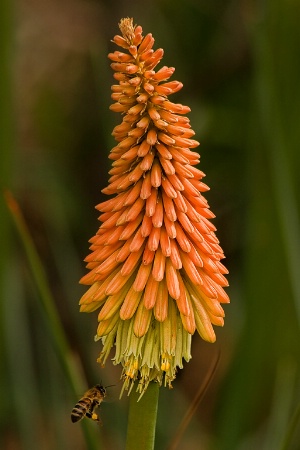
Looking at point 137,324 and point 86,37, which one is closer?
point 137,324

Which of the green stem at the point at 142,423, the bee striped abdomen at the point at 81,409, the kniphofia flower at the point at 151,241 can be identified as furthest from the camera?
the bee striped abdomen at the point at 81,409

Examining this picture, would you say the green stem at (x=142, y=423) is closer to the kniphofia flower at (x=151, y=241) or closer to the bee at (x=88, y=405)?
the kniphofia flower at (x=151, y=241)

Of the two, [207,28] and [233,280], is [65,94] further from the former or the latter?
[233,280]

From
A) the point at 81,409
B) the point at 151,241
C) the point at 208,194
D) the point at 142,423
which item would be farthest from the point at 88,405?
the point at 208,194

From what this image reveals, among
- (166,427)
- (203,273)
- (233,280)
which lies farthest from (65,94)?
(203,273)

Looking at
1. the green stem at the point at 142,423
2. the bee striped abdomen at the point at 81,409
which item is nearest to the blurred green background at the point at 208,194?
the bee striped abdomen at the point at 81,409

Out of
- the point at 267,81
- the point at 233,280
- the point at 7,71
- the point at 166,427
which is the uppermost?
the point at 7,71
